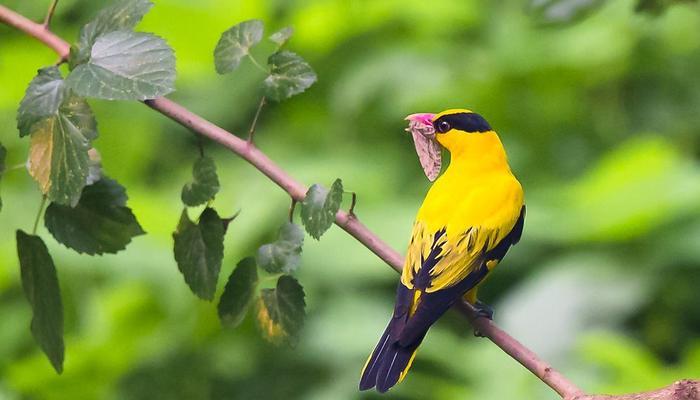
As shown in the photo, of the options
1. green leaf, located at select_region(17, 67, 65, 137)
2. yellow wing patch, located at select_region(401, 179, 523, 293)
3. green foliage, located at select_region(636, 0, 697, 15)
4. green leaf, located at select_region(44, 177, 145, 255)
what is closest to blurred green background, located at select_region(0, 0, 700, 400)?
green foliage, located at select_region(636, 0, 697, 15)

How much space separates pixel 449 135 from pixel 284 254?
0.69 ft

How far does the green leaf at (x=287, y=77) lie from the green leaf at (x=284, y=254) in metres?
0.13

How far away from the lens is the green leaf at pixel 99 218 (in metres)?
1.29

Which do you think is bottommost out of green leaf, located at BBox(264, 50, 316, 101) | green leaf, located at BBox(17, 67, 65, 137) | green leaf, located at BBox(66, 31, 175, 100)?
green leaf, located at BBox(17, 67, 65, 137)

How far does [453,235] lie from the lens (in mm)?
→ 1237

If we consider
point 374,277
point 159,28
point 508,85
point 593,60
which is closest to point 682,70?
point 593,60

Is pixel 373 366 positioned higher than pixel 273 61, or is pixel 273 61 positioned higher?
pixel 273 61

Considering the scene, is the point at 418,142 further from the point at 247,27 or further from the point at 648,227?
the point at 648,227

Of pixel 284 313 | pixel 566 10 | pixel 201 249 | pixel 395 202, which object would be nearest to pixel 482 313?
pixel 284 313

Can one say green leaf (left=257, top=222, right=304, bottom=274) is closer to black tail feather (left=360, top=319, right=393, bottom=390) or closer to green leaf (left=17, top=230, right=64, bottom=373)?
black tail feather (left=360, top=319, right=393, bottom=390)

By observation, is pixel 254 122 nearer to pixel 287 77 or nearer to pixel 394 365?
pixel 287 77

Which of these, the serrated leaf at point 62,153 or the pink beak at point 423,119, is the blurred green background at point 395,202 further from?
the serrated leaf at point 62,153

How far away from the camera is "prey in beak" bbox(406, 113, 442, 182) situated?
3.55 feet

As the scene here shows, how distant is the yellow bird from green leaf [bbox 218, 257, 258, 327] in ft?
0.49
